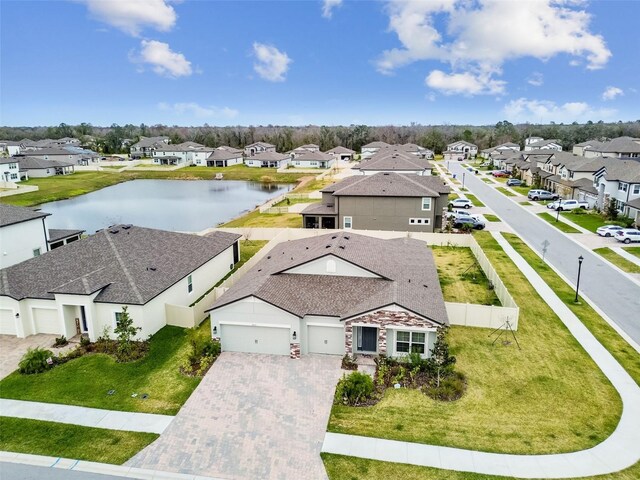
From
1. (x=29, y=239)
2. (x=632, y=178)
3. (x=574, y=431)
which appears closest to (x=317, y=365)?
(x=574, y=431)

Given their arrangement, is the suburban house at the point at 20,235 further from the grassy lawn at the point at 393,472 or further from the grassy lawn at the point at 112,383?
the grassy lawn at the point at 393,472

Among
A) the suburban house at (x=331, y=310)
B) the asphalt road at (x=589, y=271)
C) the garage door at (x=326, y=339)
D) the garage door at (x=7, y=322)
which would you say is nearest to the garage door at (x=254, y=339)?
the suburban house at (x=331, y=310)

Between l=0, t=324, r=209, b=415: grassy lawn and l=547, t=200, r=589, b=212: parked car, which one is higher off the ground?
l=547, t=200, r=589, b=212: parked car

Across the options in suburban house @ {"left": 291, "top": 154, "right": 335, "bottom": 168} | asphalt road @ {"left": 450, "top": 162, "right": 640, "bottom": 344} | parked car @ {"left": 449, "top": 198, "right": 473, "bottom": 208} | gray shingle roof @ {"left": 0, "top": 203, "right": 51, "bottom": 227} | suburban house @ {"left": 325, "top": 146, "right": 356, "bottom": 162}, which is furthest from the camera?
suburban house @ {"left": 325, "top": 146, "right": 356, "bottom": 162}

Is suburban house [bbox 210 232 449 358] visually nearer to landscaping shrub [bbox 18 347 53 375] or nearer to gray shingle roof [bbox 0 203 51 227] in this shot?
landscaping shrub [bbox 18 347 53 375]

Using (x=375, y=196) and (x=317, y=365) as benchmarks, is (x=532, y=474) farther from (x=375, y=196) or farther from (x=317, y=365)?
(x=375, y=196)

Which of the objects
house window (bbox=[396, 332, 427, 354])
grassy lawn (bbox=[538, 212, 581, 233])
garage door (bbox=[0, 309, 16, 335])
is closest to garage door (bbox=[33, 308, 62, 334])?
garage door (bbox=[0, 309, 16, 335])

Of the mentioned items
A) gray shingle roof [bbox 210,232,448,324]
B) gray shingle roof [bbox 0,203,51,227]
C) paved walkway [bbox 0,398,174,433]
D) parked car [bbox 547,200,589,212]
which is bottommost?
paved walkway [bbox 0,398,174,433]

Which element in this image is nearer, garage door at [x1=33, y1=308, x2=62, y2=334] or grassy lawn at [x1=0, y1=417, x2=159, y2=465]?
grassy lawn at [x1=0, y1=417, x2=159, y2=465]
